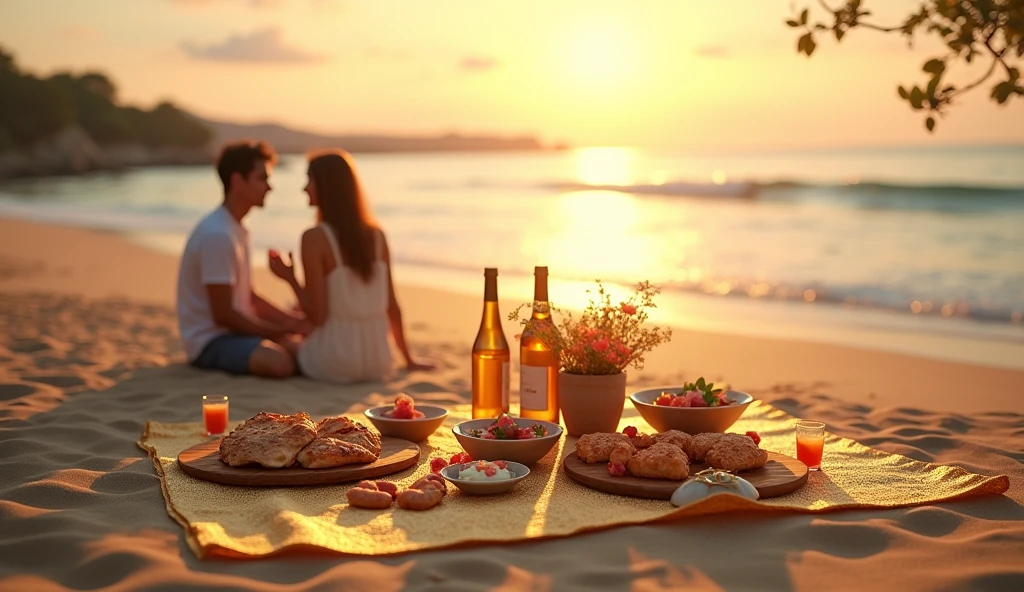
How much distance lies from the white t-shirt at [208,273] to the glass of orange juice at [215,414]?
1.84 m

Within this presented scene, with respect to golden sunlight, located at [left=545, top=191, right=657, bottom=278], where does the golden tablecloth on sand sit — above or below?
below

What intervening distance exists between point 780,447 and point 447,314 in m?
6.16

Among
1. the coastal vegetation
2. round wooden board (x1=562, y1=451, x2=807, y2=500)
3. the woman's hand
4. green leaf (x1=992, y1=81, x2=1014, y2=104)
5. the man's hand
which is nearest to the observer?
green leaf (x1=992, y1=81, x2=1014, y2=104)

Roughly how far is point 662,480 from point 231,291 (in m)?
3.79

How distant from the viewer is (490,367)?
190 inches

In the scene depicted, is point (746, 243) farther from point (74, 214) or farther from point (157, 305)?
point (74, 214)

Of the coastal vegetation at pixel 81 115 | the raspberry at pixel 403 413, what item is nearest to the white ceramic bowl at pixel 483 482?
the raspberry at pixel 403 413

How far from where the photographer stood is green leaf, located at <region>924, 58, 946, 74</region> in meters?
2.95

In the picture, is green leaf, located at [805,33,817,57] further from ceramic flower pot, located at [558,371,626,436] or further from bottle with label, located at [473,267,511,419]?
bottle with label, located at [473,267,511,419]

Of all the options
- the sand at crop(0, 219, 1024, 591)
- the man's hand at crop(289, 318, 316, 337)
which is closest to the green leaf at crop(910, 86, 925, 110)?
the sand at crop(0, 219, 1024, 591)

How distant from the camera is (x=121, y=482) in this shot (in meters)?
4.24

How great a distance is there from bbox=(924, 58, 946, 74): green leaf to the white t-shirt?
15.8 ft

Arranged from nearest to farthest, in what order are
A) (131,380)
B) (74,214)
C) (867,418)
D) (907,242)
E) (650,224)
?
(867,418) < (131,380) < (907,242) < (650,224) < (74,214)

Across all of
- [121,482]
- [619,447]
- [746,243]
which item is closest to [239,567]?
[121,482]
